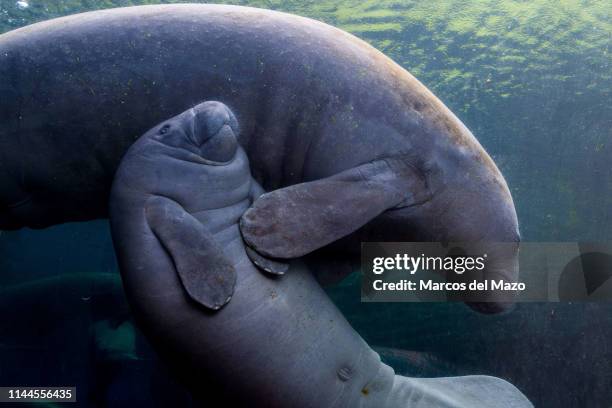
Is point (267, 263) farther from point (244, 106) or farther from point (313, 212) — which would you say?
point (244, 106)

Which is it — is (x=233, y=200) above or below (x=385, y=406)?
above

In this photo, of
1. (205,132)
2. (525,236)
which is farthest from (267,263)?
(525,236)

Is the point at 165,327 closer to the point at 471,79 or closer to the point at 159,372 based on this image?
the point at 159,372

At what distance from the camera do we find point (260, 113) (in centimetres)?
328

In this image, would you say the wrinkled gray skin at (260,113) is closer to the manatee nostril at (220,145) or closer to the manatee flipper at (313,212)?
the manatee flipper at (313,212)

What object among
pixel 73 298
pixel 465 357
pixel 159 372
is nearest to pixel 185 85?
pixel 159 372

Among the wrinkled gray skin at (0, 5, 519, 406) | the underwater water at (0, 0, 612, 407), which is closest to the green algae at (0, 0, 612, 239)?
the underwater water at (0, 0, 612, 407)

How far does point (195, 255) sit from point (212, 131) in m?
0.73

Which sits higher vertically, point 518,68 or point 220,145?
point 220,145

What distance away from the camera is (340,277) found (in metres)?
3.84

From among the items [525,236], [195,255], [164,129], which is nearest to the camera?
[195,255]

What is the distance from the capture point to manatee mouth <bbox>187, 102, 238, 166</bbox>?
2916 mm

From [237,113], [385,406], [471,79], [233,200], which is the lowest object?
[471,79]

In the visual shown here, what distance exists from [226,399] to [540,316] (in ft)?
24.2
